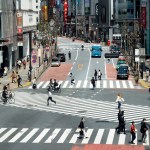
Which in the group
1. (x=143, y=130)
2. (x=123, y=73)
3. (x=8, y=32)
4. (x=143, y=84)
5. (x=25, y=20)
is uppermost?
(x=25, y=20)

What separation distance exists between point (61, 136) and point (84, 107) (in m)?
12.6

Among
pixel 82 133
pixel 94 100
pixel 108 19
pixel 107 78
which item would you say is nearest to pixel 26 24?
pixel 107 78

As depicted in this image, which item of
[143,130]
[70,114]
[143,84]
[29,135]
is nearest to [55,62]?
[143,84]

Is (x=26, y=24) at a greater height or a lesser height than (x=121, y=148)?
greater

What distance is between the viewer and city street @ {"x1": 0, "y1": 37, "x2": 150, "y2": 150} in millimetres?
33938

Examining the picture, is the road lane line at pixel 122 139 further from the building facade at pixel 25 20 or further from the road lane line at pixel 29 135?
the building facade at pixel 25 20

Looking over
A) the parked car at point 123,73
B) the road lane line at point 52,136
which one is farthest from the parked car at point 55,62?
the road lane line at point 52,136

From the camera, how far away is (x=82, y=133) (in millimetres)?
35062

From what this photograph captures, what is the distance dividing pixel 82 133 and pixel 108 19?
140243 mm

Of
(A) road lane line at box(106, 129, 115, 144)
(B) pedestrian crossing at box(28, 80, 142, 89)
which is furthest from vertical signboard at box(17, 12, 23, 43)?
(A) road lane line at box(106, 129, 115, 144)

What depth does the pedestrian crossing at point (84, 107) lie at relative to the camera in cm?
4286

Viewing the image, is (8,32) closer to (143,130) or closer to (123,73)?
(123,73)

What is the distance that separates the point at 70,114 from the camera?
44000 mm

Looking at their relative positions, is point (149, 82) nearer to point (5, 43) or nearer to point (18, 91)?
point (18, 91)
